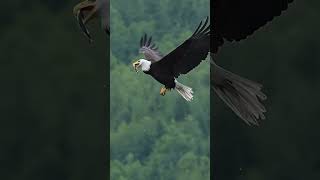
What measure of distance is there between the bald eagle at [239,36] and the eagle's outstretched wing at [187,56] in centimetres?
46

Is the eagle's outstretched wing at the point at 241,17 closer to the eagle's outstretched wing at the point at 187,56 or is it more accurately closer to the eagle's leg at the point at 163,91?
the eagle's outstretched wing at the point at 187,56

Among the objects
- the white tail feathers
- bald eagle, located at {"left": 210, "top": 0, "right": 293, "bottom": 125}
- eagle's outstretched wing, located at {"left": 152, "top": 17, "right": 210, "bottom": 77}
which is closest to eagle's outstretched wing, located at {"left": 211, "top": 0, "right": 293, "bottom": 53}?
bald eagle, located at {"left": 210, "top": 0, "right": 293, "bottom": 125}

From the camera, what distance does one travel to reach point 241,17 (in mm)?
3512

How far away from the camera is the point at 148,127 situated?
292cm

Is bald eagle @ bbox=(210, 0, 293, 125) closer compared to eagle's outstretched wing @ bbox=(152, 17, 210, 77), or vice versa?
eagle's outstretched wing @ bbox=(152, 17, 210, 77)

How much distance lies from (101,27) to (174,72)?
2.11 feet

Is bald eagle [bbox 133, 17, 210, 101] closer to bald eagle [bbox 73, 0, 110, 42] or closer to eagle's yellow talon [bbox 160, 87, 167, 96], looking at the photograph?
eagle's yellow talon [bbox 160, 87, 167, 96]

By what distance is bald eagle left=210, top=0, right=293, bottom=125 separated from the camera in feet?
11.4

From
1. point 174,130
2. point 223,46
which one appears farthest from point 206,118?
point 223,46

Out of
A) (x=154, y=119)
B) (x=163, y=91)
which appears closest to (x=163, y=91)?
(x=163, y=91)

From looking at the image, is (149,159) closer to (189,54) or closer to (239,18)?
(189,54)

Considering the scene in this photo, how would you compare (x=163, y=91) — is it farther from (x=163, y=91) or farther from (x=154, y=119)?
(x=154, y=119)

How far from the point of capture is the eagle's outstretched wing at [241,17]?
3465mm

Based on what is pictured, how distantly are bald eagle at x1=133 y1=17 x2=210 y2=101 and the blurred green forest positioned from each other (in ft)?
0.08
